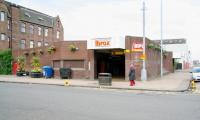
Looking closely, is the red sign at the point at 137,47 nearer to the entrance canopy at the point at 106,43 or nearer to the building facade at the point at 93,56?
the building facade at the point at 93,56

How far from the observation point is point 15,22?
4509 centimetres

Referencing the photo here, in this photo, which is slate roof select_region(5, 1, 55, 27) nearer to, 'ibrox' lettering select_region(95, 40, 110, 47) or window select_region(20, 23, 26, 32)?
window select_region(20, 23, 26, 32)

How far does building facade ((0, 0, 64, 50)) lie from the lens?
1679 inches

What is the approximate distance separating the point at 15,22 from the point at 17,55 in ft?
40.7

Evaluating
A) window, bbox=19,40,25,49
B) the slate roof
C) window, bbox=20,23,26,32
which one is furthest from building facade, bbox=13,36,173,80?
the slate roof

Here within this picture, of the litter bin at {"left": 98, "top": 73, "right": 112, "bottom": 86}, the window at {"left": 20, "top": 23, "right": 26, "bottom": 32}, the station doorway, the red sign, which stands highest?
the window at {"left": 20, "top": 23, "right": 26, "bottom": 32}

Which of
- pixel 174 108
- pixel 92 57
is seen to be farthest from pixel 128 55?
pixel 174 108

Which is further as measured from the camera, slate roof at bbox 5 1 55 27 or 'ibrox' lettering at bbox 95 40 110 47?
slate roof at bbox 5 1 55 27

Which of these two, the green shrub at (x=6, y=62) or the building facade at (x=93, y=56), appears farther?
the green shrub at (x=6, y=62)

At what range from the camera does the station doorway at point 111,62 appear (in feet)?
91.6

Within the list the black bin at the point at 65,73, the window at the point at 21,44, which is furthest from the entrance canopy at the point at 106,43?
the window at the point at 21,44

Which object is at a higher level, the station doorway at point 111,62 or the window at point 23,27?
the window at point 23,27

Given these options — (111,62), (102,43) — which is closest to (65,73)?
(102,43)

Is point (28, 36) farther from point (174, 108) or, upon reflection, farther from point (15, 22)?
point (174, 108)
